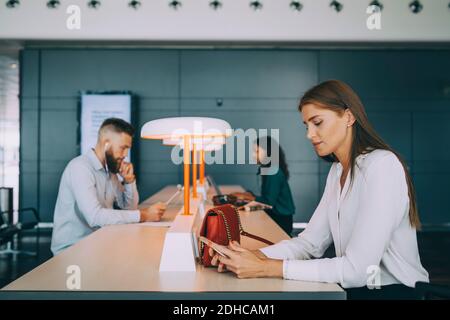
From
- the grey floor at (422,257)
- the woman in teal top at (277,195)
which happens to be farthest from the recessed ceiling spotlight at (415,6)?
the grey floor at (422,257)

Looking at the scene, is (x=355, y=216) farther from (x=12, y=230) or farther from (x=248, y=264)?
(x=12, y=230)

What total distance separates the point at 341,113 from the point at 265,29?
4331mm

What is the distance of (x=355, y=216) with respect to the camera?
1.40 m

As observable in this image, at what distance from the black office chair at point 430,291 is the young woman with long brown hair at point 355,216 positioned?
0.27 ft

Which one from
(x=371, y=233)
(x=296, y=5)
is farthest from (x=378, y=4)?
(x=371, y=233)

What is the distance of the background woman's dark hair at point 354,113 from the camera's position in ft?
4.41

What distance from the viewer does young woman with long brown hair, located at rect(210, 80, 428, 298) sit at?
1.23m

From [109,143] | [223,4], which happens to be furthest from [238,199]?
[223,4]

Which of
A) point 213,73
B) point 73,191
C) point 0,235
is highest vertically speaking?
point 213,73

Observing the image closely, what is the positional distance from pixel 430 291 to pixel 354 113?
1.89ft

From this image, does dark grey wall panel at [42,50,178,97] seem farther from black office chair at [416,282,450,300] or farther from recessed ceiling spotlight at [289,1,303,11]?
black office chair at [416,282,450,300]

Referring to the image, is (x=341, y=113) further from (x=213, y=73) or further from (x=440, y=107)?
(x=440, y=107)

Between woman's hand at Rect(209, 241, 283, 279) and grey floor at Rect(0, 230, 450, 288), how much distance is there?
2.97 m

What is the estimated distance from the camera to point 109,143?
2.73 metres
